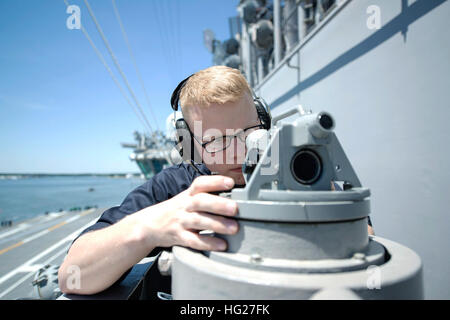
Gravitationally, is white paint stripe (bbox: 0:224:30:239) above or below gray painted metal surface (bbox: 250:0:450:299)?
below

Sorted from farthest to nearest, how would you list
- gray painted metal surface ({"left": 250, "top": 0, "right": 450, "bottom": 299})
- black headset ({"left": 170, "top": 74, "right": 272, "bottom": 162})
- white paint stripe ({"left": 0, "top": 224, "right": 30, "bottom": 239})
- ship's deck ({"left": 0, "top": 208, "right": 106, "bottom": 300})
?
white paint stripe ({"left": 0, "top": 224, "right": 30, "bottom": 239}), ship's deck ({"left": 0, "top": 208, "right": 106, "bottom": 300}), gray painted metal surface ({"left": 250, "top": 0, "right": 450, "bottom": 299}), black headset ({"left": 170, "top": 74, "right": 272, "bottom": 162})

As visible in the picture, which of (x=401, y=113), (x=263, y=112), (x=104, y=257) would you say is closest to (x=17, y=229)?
(x=104, y=257)

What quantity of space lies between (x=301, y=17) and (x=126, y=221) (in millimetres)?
4610

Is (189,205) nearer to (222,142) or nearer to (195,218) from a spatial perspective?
(195,218)

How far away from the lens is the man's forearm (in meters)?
0.69

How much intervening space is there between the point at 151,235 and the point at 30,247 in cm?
531

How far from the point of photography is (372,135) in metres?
2.32

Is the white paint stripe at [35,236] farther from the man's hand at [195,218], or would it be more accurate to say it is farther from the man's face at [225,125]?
the man's hand at [195,218]

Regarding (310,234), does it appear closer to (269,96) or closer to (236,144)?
(236,144)

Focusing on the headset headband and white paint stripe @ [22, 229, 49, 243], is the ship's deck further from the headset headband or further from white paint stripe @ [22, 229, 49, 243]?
the headset headband

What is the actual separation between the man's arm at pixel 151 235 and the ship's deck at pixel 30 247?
2.12ft

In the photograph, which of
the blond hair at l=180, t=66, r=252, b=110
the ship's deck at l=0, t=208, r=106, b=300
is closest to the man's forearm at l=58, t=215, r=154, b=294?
the blond hair at l=180, t=66, r=252, b=110

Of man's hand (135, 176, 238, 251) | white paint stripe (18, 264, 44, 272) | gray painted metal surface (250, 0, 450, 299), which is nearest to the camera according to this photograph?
man's hand (135, 176, 238, 251)

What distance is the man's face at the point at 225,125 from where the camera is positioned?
0.92m
